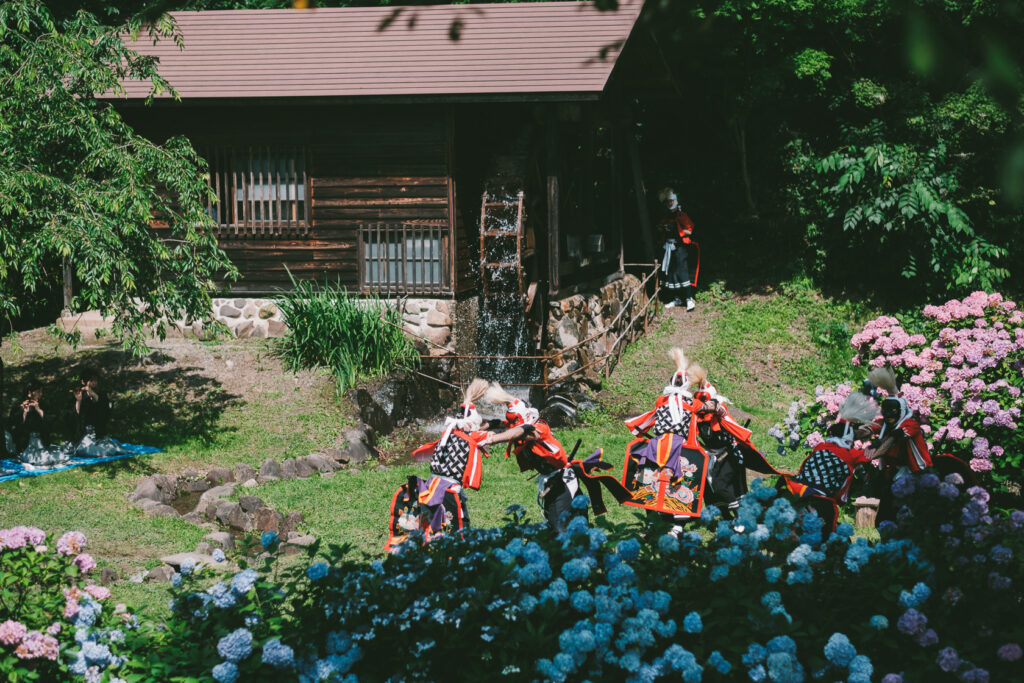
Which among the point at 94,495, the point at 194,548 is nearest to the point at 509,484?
the point at 194,548

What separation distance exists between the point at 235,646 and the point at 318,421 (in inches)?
325

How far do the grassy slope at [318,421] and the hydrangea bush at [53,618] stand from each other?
8.16 ft

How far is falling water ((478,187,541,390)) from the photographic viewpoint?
14867 millimetres

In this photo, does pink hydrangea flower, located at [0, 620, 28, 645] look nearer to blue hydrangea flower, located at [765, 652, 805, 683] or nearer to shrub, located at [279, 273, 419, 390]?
blue hydrangea flower, located at [765, 652, 805, 683]

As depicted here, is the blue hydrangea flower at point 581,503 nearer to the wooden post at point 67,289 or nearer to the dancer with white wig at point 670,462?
the dancer with white wig at point 670,462

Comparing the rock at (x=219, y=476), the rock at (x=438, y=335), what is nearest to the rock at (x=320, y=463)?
the rock at (x=219, y=476)

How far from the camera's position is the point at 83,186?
9789 millimetres

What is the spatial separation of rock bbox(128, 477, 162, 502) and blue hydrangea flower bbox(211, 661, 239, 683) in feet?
20.4

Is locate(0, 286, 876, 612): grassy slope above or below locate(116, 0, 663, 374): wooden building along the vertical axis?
below

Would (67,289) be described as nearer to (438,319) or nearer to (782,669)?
(438,319)

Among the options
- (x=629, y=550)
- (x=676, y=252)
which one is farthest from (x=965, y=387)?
(x=676, y=252)

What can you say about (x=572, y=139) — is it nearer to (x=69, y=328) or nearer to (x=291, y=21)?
(x=291, y=21)

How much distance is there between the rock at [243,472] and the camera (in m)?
10.3

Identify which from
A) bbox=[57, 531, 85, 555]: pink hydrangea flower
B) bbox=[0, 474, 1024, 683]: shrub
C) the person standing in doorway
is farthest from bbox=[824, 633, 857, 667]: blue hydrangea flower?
Answer: the person standing in doorway
